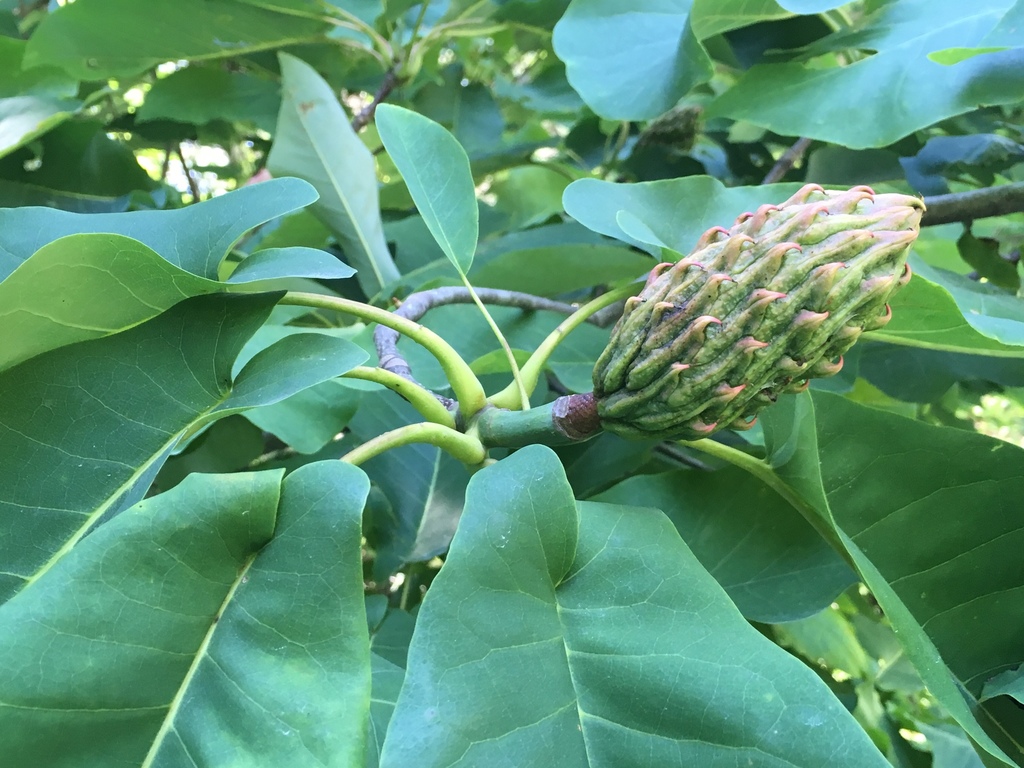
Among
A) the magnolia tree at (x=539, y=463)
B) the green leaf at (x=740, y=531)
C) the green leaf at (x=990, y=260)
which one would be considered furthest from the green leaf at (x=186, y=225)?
the green leaf at (x=990, y=260)

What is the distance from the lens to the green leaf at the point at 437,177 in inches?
21.7

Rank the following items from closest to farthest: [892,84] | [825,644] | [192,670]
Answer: [192,670], [892,84], [825,644]

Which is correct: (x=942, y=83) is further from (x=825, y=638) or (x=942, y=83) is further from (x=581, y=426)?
(x=825, y=638)

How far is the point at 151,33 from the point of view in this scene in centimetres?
94

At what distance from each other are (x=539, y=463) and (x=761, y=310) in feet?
0.50

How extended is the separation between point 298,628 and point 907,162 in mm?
913

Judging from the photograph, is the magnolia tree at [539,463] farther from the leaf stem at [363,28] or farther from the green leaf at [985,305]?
the leaf stem at [363,28]

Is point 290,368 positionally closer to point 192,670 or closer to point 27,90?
point 192,670

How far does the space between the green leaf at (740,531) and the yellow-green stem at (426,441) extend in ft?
0.45

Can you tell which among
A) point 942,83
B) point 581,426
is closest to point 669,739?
point 581,426

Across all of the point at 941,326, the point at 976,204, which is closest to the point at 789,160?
the point at 976,204

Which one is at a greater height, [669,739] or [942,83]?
[942,83]

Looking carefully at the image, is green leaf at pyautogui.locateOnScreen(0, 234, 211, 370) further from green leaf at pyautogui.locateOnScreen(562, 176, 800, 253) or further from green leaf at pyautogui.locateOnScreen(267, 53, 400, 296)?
green leaf at pyautogui.locateOnScreen(267, 53, 400, 296)

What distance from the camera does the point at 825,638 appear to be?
3.40ft
